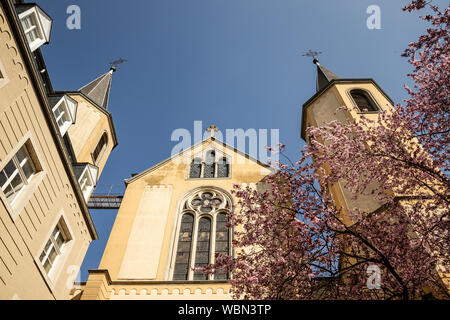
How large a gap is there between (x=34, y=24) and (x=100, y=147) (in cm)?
907

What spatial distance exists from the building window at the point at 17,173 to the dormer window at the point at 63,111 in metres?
2.84

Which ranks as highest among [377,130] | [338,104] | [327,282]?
[338,104]

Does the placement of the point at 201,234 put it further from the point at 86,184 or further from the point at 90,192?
the point at 86,184

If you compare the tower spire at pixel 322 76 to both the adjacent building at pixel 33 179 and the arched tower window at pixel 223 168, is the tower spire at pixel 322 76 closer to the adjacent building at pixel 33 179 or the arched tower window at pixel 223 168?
the arched tower window at pixel 223 168

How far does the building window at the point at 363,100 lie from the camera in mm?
16409

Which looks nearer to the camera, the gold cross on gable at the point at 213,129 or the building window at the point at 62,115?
the building window at the point at 62,115

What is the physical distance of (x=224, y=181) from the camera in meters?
17.6

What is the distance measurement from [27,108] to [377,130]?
34.5ft

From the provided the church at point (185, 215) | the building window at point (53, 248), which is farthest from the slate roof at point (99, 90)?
the building window at point (53, 248)

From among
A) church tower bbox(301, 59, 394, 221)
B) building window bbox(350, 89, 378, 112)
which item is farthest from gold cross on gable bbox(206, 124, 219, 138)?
building window bbox(350, 89, 378, 112)

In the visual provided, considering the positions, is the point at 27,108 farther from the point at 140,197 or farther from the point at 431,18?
the point at 431,18
